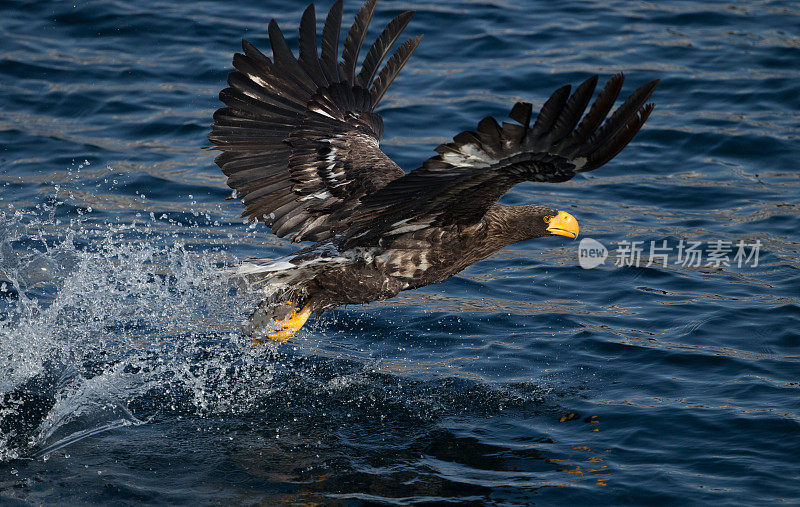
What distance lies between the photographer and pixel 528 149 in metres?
3.74

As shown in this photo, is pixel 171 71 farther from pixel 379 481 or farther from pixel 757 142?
pixel 379 481

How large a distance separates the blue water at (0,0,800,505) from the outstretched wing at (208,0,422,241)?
0.60 metres

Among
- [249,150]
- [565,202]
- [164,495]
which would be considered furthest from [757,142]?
[164,495]

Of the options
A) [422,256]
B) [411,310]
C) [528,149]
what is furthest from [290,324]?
[528,149]

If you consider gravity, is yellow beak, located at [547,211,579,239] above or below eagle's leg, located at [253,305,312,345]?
above

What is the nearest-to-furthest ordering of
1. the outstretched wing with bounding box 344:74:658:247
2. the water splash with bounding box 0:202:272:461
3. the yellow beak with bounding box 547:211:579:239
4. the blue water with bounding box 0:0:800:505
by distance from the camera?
the outstretched wing with bounding box 344:74:658:247 < the blue water with bounding box 0:0:800:505 < the water splash with bounding box 0:202:272:461 < the yellow beak with bounding box 547:211:579:239

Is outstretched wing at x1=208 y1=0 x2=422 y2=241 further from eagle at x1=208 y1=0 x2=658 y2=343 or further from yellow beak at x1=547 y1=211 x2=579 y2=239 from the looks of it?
yellow beak at x1=547 y1=211 x2=579 y2=239

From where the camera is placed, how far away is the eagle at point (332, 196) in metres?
5.03

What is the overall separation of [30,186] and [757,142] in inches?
240

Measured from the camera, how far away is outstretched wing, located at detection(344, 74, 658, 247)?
138 inches

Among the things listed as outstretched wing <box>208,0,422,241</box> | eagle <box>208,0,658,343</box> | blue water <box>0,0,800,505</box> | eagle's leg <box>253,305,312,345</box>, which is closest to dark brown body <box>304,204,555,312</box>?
eagle <box>208,0,658,343</box>

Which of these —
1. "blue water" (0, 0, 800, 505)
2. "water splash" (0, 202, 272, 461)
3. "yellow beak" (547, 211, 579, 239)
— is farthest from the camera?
"yellow beak" (547, 211, 579, 239)

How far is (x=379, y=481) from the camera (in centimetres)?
437

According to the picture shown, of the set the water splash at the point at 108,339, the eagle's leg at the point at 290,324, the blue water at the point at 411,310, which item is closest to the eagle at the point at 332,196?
the eagle's leg at the point at 290,324
